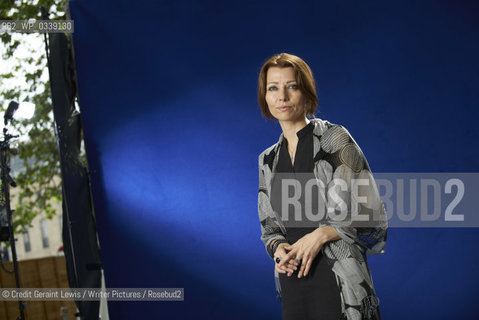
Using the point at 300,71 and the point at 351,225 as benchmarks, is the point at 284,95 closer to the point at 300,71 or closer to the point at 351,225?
the point at 300,71

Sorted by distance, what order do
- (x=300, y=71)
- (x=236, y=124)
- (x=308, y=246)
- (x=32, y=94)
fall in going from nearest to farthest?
(x=308, y=246) → (x=300, y=71) → (x=236, y=124) → (x=32, y=94)

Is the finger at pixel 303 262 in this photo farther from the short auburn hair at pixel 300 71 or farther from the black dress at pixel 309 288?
the short auburn hair at pixel 300 71

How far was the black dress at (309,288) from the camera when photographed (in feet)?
4.42

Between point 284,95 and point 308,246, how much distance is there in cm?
44

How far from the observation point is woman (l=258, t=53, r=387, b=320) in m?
1.35

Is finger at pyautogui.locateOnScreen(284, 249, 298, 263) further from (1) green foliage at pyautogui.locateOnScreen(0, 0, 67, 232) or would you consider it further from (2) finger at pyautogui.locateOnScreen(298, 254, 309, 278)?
(1) green foliage at pyautogui.locateOnScreen(0, 0, 67, 232)

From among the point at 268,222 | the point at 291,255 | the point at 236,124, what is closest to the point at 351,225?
the point at 291,255

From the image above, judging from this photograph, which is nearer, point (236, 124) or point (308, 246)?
point (308, 246)

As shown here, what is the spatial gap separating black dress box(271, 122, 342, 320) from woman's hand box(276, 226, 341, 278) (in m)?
0.03

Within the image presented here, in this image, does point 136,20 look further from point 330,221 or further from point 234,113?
point 330,221

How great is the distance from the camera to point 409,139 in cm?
335

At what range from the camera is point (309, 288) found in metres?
1.38

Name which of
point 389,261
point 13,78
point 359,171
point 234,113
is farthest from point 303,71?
point 13,78

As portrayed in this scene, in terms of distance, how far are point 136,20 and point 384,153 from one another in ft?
6.31
